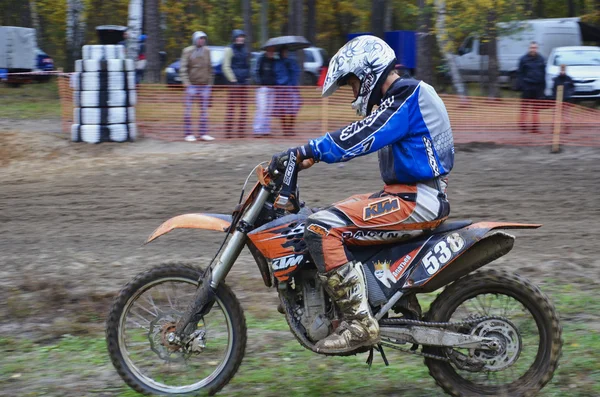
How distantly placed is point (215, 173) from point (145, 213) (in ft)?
8.09

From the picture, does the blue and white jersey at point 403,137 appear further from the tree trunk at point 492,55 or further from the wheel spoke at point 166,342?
the tree trunk at point 492,55

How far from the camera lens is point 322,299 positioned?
15.6 ft

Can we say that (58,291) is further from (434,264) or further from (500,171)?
(500,171)

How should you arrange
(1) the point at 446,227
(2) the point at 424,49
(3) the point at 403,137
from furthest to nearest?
(2) the point at 424,49 → (1) the point at 446,227 → (3) the point at 403,137

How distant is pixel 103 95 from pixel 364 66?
400 inches

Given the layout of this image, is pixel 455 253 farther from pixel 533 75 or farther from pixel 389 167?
pixel 533 75

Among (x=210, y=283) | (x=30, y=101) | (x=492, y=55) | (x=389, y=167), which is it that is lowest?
(x=30, y=101)

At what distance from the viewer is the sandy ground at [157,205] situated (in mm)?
7086

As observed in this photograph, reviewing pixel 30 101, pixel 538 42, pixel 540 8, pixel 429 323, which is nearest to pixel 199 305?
pixel 429 323

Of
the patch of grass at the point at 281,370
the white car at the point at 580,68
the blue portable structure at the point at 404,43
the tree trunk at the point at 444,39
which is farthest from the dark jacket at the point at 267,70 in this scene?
the blue portable structure at the point at 404,43

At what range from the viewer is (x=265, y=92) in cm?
1490

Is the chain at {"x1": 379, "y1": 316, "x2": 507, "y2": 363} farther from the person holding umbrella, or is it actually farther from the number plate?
the number plate

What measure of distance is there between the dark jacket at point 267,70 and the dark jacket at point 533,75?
5195 millimetres

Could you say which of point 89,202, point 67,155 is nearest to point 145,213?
point 89,202
